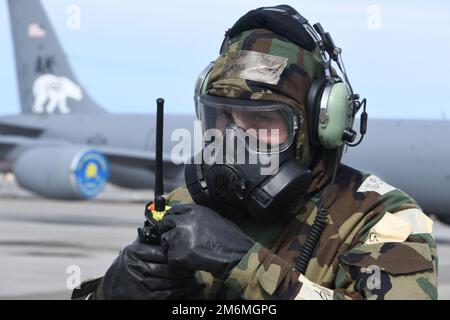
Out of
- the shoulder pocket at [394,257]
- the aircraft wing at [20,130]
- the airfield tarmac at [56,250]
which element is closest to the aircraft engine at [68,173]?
the airfield tarmac at [56,250]

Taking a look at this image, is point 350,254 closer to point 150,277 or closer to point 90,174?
point 150,277

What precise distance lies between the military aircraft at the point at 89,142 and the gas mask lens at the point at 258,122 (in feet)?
47.3

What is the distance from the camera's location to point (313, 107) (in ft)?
6.56

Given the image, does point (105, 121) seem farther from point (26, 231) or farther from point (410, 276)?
point (410, 276)

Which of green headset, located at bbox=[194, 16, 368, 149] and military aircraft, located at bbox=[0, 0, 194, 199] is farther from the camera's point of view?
military aircraft, located at bbox=[0, 0, 194, 199]

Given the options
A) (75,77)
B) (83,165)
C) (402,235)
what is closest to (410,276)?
(402,235)

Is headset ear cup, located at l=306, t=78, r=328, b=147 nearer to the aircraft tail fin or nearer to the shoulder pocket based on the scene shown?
the shoulder pocket

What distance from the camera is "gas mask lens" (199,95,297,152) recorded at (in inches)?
75.1

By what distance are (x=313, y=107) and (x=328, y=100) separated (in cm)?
4

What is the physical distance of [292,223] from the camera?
6.64 ft

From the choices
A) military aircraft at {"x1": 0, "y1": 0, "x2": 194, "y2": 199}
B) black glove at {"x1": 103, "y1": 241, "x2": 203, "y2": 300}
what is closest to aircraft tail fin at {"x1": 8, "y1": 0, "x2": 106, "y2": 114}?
military aircraft at {"x1": 0, "y1": 0, "x2": 194, "y2": 199}

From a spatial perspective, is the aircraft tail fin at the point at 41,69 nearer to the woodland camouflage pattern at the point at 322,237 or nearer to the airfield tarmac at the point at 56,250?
the airfield tarmac at the point at 56,250

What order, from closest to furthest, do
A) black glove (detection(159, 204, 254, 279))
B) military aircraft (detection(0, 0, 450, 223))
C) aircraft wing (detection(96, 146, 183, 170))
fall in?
black glove (detection(159, 204, 254, 279)) → military aircraft (detection(0, 0, 450, 223)) → aircraft wing (detection(96, 146, 183, 170))

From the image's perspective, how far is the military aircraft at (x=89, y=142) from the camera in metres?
16.4
